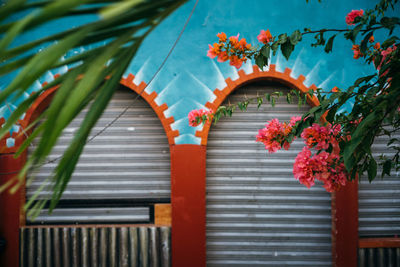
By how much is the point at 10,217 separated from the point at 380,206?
5.46 meters

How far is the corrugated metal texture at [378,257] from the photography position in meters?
3.89

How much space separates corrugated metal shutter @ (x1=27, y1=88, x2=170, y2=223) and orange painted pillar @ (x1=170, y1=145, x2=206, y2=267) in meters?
0.34

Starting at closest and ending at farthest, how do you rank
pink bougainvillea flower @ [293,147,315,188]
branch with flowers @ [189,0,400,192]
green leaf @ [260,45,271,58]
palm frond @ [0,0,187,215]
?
1. palm frond @ [0,0,187,215]
2. branch with flowers @ [189,0,400,192]
3. green leaf @ [260,45,271,58]
4. pink bougainvillea flower @ [293,147,315,188]

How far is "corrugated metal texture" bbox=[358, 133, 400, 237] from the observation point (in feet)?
13.4

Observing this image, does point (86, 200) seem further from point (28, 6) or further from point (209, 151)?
point (28, 6)

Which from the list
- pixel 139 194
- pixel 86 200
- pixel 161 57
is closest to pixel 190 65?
pixel 161 57

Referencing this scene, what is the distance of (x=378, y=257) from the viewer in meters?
3.92

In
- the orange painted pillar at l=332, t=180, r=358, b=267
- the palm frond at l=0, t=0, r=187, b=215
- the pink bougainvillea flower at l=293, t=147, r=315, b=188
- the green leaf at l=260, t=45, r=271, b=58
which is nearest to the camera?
the palm frond at l=0, t=0, r=187, b=215

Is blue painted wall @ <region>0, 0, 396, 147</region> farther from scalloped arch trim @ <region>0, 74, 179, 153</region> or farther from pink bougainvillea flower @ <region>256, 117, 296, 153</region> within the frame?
pink bougainvillea flower @ <region>256, 117, 296, 153</region>

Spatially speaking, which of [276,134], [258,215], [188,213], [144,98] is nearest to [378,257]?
[258,215]

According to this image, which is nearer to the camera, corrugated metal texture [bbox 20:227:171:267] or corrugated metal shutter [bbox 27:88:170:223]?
corrugated metal texture [bbox 20:227:171:267]

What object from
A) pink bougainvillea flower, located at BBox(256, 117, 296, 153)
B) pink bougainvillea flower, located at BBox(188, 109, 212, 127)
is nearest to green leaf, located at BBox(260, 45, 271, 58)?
pink bougainvillea flower, located at BBox(256, 117, 296, 153)

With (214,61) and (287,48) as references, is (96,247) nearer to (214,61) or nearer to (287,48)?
(214,61)

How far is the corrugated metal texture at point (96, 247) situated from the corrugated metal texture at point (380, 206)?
2.93m
